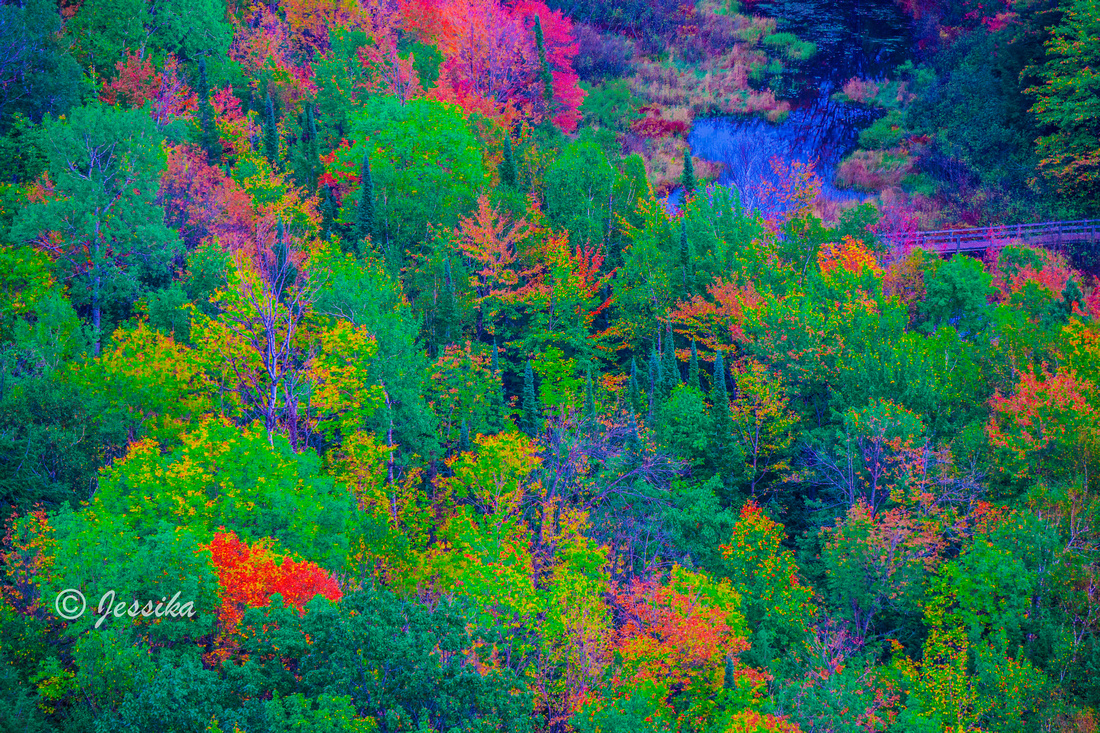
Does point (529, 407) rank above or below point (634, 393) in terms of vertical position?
below

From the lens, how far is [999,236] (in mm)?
69750

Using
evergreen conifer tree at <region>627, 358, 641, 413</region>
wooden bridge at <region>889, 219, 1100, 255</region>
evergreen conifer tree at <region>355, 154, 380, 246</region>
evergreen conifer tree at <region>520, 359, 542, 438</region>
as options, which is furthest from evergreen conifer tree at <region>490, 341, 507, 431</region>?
wooden bridge at <region>889, 219, 1100, 255</region>

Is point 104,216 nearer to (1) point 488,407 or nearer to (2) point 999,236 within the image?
(1) point 488,407

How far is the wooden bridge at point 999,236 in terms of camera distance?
6762 cm

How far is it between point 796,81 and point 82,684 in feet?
311

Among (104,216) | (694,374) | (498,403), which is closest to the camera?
(104,216)

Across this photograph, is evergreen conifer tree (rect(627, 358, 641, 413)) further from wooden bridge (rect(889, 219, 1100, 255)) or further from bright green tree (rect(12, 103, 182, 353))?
bright green tree (rect(12, 103, 182, 353))

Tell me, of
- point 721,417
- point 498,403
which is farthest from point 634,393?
point 498,403

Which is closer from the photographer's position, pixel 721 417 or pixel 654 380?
pixel 721 417

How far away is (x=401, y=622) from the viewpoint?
2573cm

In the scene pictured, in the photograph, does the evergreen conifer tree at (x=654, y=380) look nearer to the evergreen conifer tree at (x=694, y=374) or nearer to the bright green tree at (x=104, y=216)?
the evergreen conifer tree at (x=694, y=374)

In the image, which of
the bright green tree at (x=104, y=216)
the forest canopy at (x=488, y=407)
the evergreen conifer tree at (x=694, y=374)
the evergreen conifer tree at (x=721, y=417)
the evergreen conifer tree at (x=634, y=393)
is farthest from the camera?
the evergreen conifer tree at (x=634, y=393)

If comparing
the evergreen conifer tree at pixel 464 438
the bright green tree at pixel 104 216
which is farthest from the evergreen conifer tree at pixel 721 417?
the bright green tree at pixel 104 216

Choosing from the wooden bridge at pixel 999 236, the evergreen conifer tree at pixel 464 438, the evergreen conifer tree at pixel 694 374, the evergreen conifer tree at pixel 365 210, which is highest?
the evergreen conifer tree at pixel 365 210
